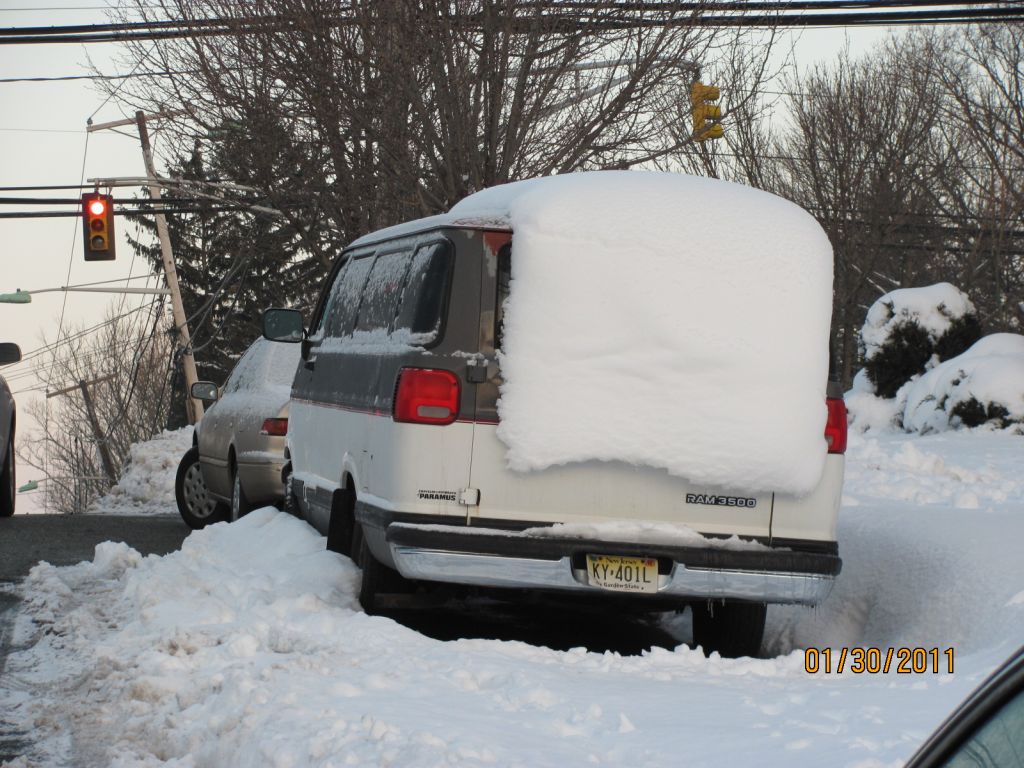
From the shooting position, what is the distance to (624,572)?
651 centimetres

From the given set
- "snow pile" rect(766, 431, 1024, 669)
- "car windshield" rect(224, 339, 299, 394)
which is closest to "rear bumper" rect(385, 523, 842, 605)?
"snow pile" rect(766, 431, 1024, 669)

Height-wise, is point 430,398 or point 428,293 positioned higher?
point 428,293

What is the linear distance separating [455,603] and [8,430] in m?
7.91

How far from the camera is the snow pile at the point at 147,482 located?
62.8ft

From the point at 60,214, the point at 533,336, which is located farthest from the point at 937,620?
the point at 60,214

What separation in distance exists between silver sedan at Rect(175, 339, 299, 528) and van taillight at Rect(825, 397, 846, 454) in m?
5.26

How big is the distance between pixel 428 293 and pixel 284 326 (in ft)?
9.07

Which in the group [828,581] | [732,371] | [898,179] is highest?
[898,179]

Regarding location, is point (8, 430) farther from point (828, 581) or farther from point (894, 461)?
point (828, 581)

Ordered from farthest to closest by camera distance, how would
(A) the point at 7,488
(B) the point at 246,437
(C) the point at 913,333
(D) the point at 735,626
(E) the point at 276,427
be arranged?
(C) the point at 913,333 < (A) the point at 7,488 < (B) the point at 246,437 < (E) the point at 276,427 < (D) the point at 735,626

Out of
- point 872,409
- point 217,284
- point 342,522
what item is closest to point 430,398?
point 342,522

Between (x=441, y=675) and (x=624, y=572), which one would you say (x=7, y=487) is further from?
(x=441, y=675)

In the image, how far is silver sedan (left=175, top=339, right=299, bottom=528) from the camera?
36.9ft

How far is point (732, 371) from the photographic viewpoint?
651 centimetres
